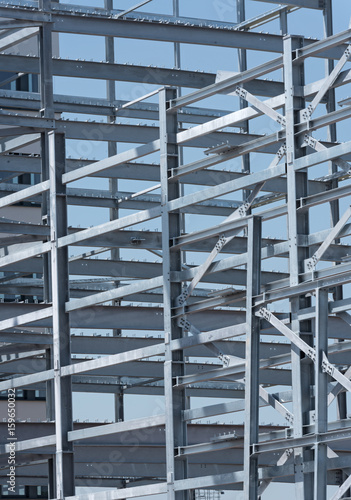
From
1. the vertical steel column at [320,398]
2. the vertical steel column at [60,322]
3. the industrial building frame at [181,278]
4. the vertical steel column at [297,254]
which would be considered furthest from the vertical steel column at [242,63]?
the vertical steel column at [320,398]

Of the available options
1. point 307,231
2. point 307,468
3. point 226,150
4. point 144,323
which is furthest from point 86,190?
point 307,468

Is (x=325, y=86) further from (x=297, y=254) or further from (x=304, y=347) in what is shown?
(x=304, y=347)

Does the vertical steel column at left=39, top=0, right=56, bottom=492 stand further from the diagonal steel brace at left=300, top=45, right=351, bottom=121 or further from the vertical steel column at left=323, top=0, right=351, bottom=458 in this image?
the diagonal steel brace at left=300, top=45, right=351, bottom=121

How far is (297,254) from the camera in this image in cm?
1589

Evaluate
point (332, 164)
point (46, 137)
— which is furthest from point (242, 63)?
point (46, 137)

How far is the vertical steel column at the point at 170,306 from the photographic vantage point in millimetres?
16984

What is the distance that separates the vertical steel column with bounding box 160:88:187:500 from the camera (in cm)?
1698

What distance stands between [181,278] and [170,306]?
0.46 meters

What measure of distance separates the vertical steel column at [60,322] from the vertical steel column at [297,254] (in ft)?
16.0

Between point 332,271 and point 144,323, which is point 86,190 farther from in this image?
point 332,271

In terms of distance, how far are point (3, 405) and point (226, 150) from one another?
834 inches

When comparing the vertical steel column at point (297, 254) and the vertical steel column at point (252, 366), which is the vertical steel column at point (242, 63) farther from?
the vertical steel column at point (252, 366)

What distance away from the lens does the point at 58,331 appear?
19297mm

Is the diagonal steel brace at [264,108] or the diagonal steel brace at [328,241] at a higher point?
the diagonal steel brace at [264,108]
